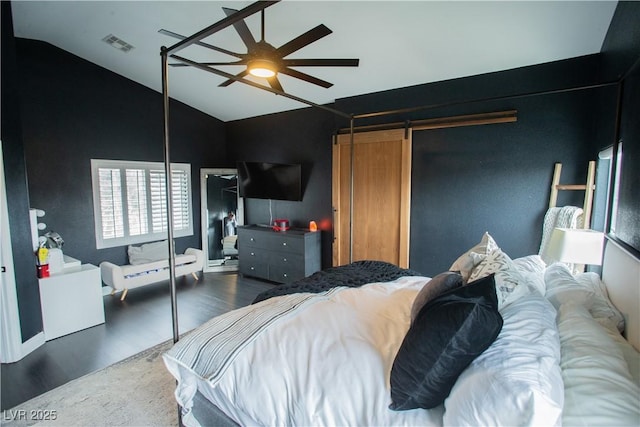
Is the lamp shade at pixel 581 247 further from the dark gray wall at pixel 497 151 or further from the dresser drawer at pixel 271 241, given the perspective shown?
the dresser drawer at pixel 271 241

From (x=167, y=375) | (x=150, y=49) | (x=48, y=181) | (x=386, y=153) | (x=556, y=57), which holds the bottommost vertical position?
(x=167, y=375)

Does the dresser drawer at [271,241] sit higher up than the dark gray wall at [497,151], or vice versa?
the dark gray wall at [497,151]

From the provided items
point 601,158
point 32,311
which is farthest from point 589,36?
point 32,311

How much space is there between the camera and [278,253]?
16.1ft

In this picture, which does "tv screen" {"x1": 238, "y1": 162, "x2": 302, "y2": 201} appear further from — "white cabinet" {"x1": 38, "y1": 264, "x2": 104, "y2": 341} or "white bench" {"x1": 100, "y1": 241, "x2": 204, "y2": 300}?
"white cabinet" {"x1": 38, "y1": 264, "x2": 104, "y2": 341}

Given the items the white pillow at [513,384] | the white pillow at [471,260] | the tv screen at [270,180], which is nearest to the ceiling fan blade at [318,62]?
the white pillow at [471,260]

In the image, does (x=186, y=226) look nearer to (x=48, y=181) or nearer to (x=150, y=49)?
(x=48, y=181)

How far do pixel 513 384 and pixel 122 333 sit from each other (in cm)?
363

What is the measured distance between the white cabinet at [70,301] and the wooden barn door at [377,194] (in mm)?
2960

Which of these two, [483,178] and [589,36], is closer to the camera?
[589,36]

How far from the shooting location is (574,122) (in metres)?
3.05

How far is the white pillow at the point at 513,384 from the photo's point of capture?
969mm

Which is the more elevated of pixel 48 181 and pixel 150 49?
pixel 150 49

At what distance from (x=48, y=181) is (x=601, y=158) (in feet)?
19.7
